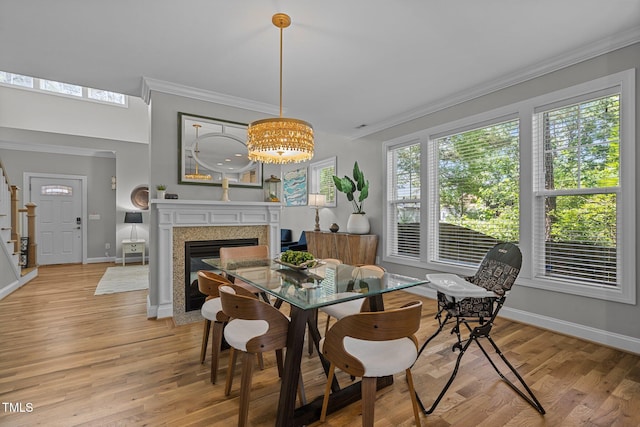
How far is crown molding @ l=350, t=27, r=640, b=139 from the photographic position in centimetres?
262

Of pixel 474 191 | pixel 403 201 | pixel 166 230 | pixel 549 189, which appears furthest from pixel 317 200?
pixel 549 189

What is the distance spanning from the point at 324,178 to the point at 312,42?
13.1 ft

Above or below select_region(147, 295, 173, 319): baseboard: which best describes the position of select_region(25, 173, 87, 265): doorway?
above

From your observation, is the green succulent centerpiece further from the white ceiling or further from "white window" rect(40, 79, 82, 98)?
"white window" rect(40, 79, 82, 98)

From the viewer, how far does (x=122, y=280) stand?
532 centimetres

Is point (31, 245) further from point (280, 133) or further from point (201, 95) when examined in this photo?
point (280, 133)

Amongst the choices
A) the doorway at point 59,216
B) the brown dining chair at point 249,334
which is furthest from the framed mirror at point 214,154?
the doorway at point 59,216

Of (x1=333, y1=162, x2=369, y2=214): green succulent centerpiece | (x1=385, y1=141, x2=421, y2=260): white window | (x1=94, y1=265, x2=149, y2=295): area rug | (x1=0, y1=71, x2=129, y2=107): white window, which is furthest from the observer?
(x1=0, y1=71, x2=129, y2=107): white window

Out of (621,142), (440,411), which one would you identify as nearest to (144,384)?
(440,411)

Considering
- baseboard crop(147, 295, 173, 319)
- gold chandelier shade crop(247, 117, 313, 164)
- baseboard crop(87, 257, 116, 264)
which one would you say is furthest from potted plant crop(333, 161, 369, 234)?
baseboard crop(87, 257, 116, 264)

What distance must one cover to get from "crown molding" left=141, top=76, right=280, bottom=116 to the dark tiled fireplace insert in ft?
5.86

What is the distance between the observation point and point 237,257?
3.15 metres

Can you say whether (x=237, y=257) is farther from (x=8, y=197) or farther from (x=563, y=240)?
(x=8, y=197)

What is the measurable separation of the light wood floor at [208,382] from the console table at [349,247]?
1.72 m
